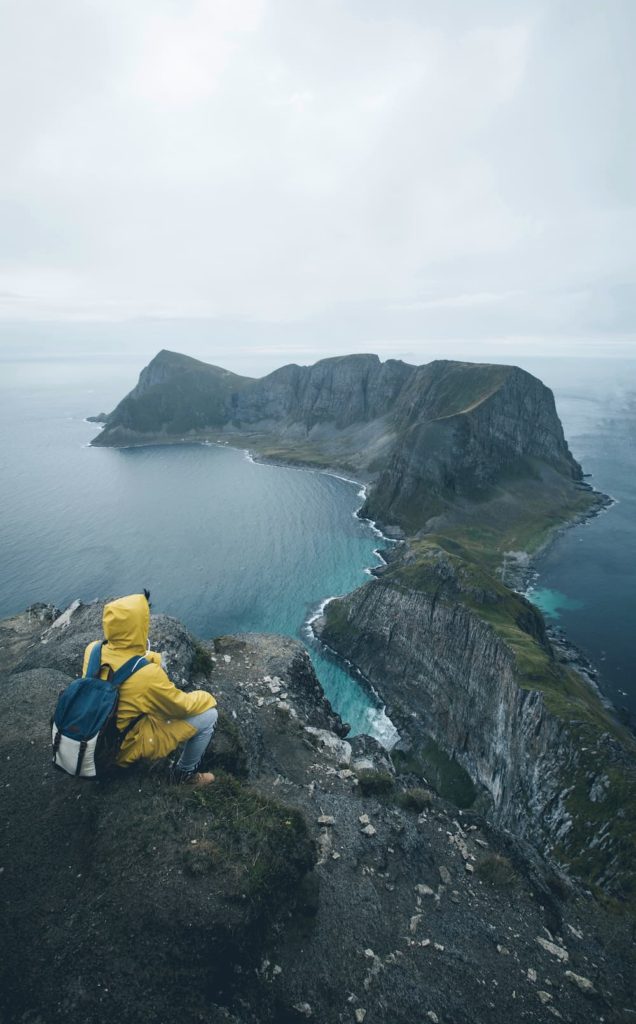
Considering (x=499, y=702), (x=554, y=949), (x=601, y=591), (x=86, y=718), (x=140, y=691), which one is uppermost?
(x=140, y=691)

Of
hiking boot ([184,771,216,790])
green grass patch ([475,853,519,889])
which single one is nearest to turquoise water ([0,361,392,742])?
green grass patch ([475,853,519,889])

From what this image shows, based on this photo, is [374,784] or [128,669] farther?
[374,784]

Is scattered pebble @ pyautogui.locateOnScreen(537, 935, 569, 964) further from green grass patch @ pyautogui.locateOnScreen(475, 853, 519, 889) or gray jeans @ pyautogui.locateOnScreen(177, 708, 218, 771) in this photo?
gray jeans @ pyautogui.locateOnScreen(177, 708, 218, 771)

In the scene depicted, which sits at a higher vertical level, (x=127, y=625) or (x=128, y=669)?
(x=127, y=625)

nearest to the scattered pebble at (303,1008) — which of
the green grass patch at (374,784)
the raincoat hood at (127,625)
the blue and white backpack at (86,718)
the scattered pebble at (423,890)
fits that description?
the scattered pebble at (423,890)

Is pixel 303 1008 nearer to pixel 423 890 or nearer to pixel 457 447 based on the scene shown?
pixel 423 890

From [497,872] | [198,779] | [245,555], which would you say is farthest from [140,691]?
[245,555]

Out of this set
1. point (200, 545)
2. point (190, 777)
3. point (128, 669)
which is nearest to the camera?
point (128, 669)
